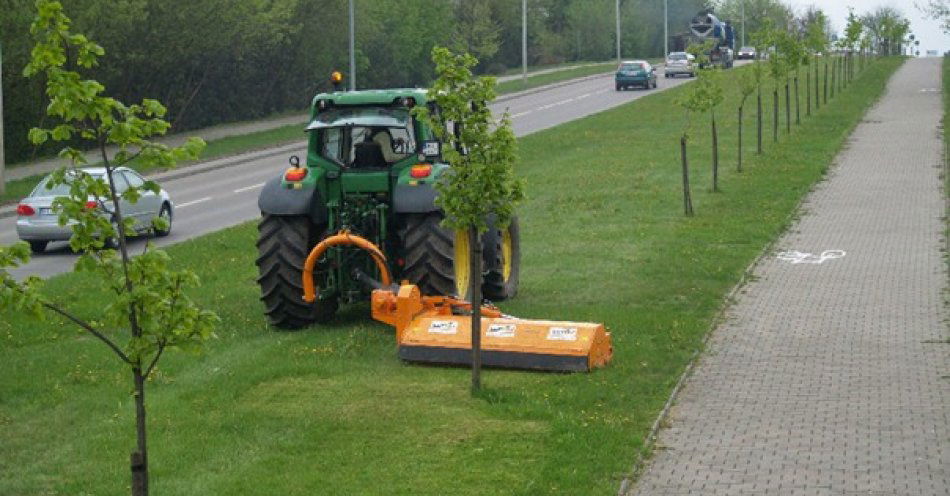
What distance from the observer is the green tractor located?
16438mm

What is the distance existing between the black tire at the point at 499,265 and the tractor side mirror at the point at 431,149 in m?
1.18

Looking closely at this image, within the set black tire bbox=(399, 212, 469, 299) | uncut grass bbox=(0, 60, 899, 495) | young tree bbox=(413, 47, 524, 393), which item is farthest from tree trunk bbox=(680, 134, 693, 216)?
young tree bbox=(413, 47, 524, 393)

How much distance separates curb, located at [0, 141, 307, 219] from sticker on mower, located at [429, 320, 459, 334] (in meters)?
22.4

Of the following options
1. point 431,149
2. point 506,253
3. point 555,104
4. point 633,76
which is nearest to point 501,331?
point 431,149

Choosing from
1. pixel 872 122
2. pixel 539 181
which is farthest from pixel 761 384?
pixel 872 122

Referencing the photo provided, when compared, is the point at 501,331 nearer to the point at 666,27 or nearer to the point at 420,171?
the point at 420,171

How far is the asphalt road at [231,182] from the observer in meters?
27.9

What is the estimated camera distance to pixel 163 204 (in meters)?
29.6

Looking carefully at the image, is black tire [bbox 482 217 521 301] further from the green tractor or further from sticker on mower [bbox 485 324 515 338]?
sticker on mower [bbox 485 324 515 338]

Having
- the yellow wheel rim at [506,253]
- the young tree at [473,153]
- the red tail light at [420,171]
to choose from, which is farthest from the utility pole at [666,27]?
the young tree at [473,153]

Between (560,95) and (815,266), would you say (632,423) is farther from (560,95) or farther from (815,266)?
(560,95)

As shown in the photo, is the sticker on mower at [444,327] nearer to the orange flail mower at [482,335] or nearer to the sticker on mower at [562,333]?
the orange flail mower at [482,335]

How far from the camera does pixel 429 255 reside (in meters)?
16.3

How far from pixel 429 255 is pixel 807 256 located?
27.4 ft
